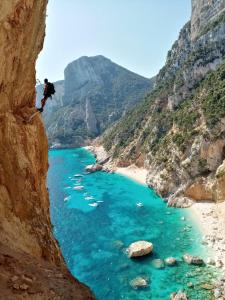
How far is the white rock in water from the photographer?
42281 millimetres

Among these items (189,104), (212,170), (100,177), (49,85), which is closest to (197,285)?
(49,85)

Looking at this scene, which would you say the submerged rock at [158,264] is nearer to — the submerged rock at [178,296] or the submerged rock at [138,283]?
the submerged rock at [138,283]

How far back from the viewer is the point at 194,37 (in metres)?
120

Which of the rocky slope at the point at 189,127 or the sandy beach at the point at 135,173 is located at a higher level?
the rocky slope at the point at 189,127

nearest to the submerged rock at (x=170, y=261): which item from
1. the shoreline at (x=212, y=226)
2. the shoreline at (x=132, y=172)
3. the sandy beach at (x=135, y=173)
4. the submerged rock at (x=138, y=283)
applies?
the shoreline at (x=212, y=226)

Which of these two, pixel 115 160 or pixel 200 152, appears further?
pixel 115 160

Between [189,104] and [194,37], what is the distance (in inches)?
1880

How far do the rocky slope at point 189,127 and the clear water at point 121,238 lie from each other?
21.0 feet

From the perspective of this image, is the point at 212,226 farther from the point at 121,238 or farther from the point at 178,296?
the point at 178,296

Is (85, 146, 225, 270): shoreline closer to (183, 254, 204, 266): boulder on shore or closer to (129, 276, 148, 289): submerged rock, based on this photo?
(183, 254, 204, 266): boulder on shore

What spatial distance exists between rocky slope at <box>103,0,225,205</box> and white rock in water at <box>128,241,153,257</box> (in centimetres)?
1818

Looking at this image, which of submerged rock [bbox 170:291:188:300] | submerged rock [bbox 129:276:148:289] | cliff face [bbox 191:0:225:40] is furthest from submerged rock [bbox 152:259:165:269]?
cliff face [bbox 191:0:225:40]

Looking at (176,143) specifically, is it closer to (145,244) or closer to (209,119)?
(209,119)

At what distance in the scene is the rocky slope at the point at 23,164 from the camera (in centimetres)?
1026
